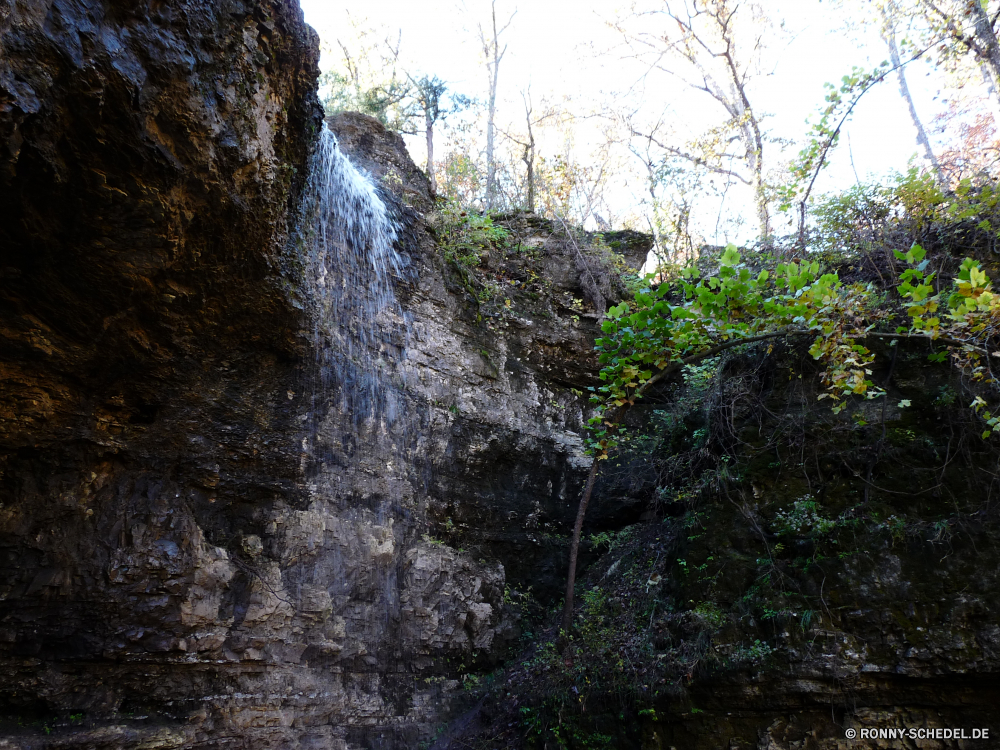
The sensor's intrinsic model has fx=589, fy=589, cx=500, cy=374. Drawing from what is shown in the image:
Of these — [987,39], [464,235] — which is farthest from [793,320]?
[987,39]

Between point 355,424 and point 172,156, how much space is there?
351 cm

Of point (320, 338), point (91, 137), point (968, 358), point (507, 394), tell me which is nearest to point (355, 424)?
point (320, 338)

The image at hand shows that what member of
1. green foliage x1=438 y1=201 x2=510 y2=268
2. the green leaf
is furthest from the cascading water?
the green leaf

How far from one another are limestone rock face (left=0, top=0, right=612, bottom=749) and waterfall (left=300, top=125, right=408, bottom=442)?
0.09m

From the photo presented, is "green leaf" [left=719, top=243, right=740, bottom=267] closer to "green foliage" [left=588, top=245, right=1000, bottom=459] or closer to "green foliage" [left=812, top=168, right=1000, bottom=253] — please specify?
"green foliage" [left=588, top=245, right=1000, bottom=459]

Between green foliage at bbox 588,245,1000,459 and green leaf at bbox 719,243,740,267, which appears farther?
green leaf at bbox 719,243,740,267

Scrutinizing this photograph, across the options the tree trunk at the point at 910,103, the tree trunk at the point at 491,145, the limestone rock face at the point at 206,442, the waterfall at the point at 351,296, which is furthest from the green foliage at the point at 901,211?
the tree trunk at the point at 910,103

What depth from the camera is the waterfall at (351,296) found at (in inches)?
253

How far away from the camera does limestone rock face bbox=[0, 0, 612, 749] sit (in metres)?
3.54

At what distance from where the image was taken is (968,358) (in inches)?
175

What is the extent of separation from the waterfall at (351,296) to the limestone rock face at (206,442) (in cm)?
9

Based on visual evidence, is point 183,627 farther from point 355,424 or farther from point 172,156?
point 172,156

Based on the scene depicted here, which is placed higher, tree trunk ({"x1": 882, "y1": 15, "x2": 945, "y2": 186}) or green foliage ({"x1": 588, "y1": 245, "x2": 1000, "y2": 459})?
tree trunk ({"x1": 882, "y1": 15, "x2": 945, "y2": 186})

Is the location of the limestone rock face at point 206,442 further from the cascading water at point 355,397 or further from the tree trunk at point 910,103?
the tree trunk at point 910,103
